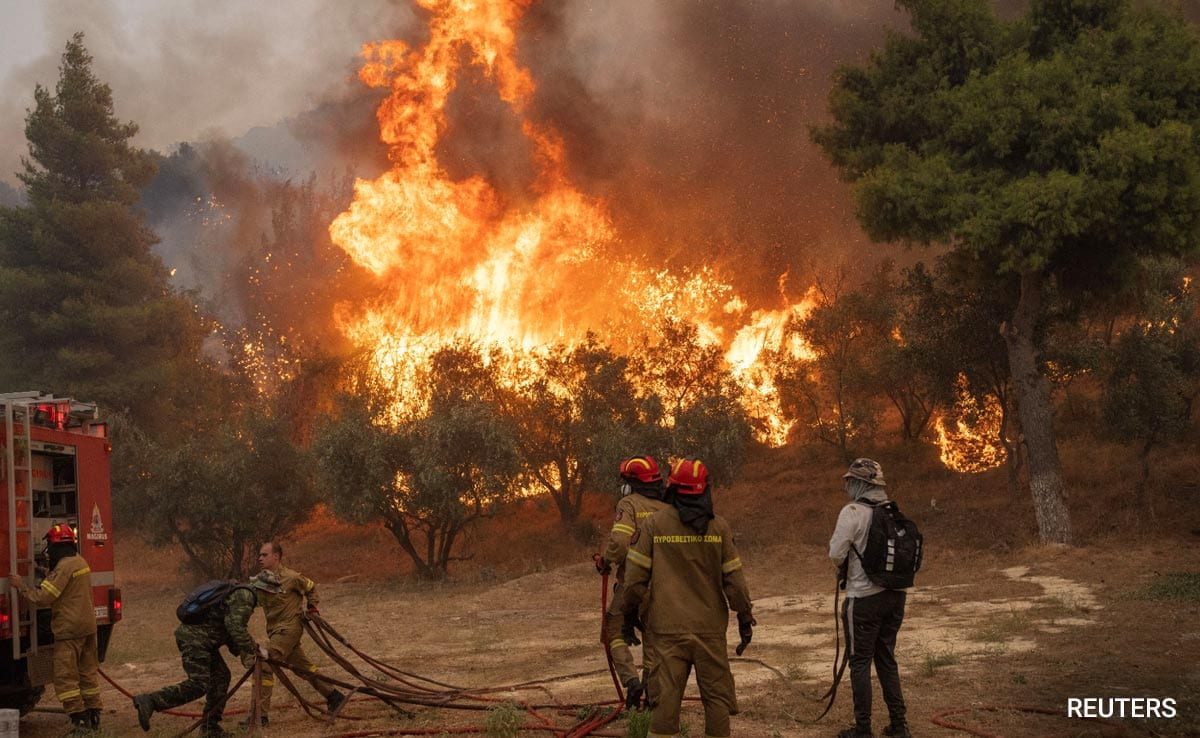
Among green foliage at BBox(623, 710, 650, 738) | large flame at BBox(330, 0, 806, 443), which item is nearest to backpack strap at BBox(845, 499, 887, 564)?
green foliage at BBox(623, 710, 650, 738)

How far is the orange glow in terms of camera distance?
3456 centimetres

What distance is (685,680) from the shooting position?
298 inches

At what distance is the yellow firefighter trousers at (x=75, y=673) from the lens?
1049 cm

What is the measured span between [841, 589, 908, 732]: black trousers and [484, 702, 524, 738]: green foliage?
10.7 feet

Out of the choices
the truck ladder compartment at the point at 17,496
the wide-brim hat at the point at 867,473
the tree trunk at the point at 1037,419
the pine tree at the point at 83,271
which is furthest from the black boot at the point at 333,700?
the pine tree at the point at 83,271

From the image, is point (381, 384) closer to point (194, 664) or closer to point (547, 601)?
point (547, 601)

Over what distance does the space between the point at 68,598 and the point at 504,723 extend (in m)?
4.70

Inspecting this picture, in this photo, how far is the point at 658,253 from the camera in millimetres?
53844

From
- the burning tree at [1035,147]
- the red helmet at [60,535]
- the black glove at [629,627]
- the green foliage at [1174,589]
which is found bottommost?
the green foliage at [1174,589]

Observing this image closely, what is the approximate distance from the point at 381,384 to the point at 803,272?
950 inches

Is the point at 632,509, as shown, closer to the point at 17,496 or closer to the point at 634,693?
the point at 634,693

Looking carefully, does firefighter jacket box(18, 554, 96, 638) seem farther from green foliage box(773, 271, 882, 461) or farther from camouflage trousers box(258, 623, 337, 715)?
green foliage box(773, 271, 882, 461)

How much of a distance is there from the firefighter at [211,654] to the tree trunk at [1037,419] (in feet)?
74.6

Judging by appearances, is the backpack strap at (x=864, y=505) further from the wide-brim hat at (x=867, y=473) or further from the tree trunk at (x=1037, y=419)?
the tree trunk at (x=1037, y=419)
